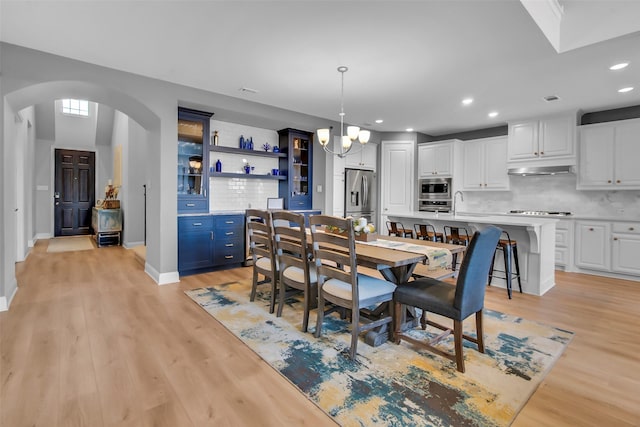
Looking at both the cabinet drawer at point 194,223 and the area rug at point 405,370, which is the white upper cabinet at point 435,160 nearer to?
the area rug at point 405,370

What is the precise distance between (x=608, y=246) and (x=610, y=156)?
52.8 inches

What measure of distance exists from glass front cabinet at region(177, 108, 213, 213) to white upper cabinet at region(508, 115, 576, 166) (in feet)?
17.0

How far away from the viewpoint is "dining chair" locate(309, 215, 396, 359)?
2.17m

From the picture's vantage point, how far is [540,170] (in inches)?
205

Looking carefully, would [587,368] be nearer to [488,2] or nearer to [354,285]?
[354,285]

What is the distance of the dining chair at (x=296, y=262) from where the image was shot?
260cm

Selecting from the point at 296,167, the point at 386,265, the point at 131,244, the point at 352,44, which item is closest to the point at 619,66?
the point at 352,44

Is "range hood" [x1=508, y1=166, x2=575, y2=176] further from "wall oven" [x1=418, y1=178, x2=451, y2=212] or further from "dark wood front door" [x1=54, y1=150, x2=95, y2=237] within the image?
"dark wood front door" [x1=54, y1=150, x2=95, y2=237]

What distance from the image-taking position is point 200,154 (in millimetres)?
4715

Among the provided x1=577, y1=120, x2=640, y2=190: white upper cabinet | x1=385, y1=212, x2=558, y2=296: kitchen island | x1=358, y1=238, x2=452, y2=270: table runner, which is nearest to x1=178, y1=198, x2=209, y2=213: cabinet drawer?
x1=358, y1=238, x2=452, y2=270: table runner

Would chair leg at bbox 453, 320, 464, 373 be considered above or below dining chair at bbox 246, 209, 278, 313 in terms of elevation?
below

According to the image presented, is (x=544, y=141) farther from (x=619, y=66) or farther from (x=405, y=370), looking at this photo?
(x=405, y=370)

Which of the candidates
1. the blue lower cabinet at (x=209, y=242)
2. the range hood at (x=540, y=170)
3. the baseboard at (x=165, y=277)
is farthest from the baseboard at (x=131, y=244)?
the range hood at (x=540, y=170)

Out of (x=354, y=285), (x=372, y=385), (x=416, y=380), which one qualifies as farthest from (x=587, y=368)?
(x=354, y=285)
